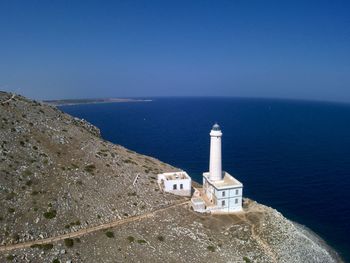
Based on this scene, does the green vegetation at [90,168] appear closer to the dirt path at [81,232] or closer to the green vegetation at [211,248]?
the dirt path at [81,232]

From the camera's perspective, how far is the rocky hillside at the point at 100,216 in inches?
1640

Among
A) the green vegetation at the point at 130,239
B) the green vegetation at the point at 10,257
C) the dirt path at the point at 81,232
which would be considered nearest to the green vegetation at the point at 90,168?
the dirt path at the point at 81,232

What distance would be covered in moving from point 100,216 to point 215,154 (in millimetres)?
22658

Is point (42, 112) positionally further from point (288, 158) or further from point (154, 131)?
point (154, 131)

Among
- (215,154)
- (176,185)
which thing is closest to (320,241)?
(215,154)

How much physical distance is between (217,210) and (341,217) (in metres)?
34.0

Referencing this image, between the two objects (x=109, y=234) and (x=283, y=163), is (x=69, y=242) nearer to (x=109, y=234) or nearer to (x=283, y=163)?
(x=109, y=234)

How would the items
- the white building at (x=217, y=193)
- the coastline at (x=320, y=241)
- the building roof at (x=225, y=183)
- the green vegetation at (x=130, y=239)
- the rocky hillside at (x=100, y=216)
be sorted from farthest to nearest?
1. the coastline at (x=320, y=241)
2. the building roof at (x=225, y=183)
3. the white building at (x=217, y=193)
4. the green vegetation at (x=130, y=239)
5. the rocky hillside at (x=100, y=216)

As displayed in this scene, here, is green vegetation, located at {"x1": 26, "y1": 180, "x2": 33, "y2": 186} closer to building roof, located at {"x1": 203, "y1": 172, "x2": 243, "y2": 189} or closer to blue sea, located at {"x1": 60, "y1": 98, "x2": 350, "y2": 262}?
building roof, located at {"x1": 203, "y1": 172, "x2": 243, "y2": 189}

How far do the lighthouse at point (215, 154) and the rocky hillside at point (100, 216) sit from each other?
7.86m

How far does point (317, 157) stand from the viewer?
12238cm

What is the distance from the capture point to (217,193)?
54719 millimetres

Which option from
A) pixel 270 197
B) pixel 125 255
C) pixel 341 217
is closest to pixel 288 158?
pixel 270 197

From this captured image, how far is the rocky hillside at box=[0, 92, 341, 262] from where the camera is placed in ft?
137
